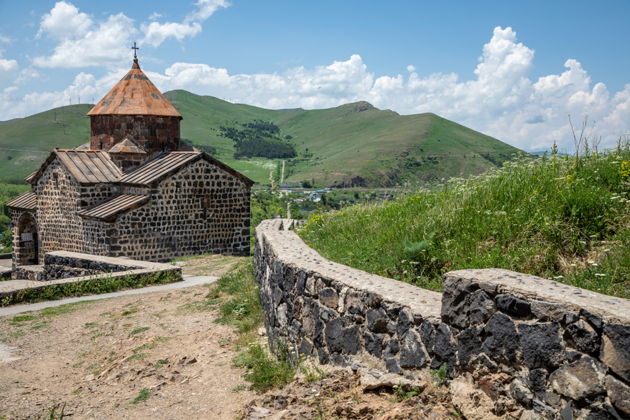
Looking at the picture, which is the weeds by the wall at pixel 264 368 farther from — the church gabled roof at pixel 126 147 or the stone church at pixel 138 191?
the church gabled roof at pixel 126 147

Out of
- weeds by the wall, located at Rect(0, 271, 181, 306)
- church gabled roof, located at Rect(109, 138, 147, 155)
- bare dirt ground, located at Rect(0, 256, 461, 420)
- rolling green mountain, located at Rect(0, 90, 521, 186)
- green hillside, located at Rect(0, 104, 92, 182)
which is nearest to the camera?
bare dirt ground, located at Rect(0, 256, 461, 420)

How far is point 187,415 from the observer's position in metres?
5.39

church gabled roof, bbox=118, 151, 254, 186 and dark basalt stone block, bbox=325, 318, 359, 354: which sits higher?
church gabled roof, bbox=118, 151, 254, 186

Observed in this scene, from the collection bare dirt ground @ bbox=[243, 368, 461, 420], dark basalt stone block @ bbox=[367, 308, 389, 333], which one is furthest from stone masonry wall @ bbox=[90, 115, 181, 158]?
dark basalt stone block @ bbox=[367, 308, 389, 333]

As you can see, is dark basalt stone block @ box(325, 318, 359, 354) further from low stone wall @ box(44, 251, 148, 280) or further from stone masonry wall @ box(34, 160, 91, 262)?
stone masonry wall @ box(34, 160, 91, 262)

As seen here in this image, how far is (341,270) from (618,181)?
9.20 ft

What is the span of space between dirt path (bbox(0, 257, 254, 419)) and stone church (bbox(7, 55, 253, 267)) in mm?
7837

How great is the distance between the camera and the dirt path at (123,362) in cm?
577

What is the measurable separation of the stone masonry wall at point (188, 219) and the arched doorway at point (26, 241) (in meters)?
6.68

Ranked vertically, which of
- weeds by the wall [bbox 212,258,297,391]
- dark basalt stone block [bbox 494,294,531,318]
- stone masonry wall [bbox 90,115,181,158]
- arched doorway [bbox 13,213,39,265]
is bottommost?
arched doorway [bbox 13,213,39,265]

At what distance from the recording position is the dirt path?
5.77 metres

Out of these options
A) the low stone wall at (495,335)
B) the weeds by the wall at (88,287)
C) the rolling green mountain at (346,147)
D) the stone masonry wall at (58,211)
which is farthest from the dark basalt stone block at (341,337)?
the rolling green mountain at (346,147)

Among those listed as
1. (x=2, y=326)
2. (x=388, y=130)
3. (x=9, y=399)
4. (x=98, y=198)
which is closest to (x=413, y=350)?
(x=9, y=399)

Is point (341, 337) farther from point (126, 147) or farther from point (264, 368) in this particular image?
point (126, 147)
